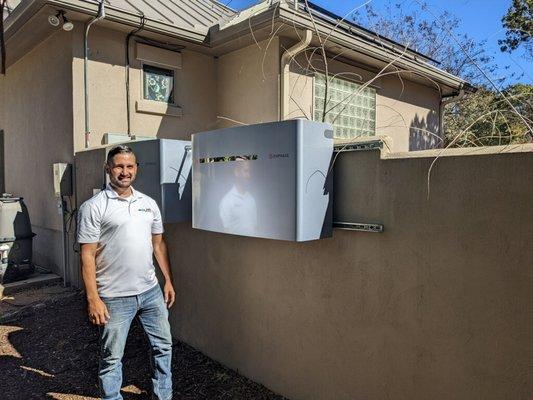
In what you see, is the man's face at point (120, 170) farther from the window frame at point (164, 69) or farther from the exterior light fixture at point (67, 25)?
the window frame at point (164, 69)

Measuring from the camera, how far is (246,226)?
9.36 ft

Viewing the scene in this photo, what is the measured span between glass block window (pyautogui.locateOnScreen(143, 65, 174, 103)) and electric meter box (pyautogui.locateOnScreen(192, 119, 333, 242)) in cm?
411

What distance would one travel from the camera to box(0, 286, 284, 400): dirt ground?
3357mm

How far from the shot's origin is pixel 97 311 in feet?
8.86

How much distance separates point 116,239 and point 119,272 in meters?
0.22

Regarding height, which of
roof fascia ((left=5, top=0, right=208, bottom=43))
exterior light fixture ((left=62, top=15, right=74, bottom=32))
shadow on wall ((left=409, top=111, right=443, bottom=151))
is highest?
roof fascia ((left=5, top=0, right=208, bottom=43))

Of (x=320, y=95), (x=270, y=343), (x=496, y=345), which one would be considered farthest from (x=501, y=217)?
(x=320, y=95)

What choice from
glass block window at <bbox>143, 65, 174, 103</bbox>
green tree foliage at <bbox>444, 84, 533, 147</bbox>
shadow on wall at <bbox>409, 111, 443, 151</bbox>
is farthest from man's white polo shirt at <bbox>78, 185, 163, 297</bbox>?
shadow on wall at <bbox>409, 111, 443, 151</bbox>

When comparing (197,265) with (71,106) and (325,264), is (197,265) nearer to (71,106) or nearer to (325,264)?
(325,264)

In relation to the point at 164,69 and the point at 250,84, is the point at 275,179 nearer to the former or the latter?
the point at 250,84

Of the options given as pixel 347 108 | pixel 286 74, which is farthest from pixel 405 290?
pixel 347 108

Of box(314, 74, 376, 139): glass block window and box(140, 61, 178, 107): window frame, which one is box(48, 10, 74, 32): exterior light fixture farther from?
box(314, 74, 376, 139): glass block window

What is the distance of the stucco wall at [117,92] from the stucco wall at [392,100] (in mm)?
1843

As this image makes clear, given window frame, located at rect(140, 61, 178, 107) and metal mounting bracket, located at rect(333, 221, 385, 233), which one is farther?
window frame, located at rect(140, 61, 178, 107)
